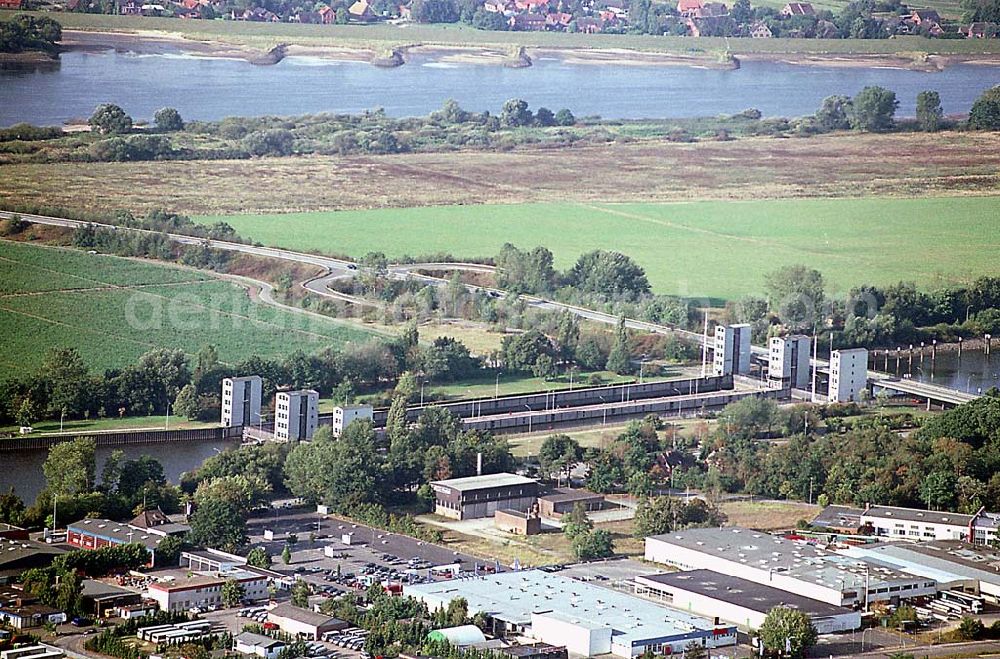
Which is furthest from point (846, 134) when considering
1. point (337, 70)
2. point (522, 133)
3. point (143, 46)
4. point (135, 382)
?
point (135, 382)

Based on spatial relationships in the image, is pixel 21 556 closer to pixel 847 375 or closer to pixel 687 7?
pixel 847 375

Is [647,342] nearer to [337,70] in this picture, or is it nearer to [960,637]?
[337,70]

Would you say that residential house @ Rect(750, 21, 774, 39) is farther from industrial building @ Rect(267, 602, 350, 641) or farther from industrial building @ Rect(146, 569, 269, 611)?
industrial building @ Rect(267, 602, 350, 641)

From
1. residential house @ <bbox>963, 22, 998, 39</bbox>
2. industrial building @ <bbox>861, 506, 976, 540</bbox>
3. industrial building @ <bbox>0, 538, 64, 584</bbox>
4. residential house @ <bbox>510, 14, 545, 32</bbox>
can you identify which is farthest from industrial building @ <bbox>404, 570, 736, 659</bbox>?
residential house @ <bbox>963, 22, 998, 39</bbox>

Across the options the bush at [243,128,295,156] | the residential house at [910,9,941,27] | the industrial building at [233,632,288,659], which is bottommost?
the industrial building at [233,632,288,659]

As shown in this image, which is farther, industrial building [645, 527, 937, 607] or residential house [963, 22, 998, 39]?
residential house [963, 22, 998, 39]

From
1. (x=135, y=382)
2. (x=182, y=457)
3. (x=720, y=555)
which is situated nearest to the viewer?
(x=720, y=555)
